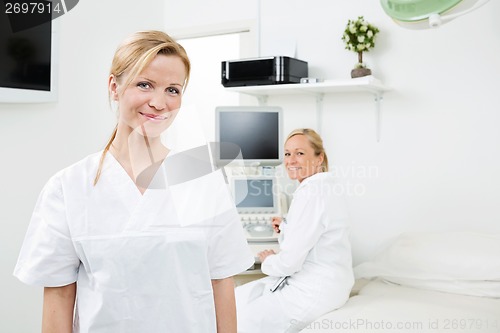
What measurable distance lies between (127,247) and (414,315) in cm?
125

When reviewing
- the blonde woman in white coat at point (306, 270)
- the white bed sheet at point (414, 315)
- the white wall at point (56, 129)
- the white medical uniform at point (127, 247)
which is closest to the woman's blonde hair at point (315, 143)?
the blonde woman in white coat at point (306, 270)

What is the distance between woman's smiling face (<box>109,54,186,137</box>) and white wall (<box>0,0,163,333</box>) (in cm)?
157

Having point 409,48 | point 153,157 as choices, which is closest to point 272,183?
point 409,48

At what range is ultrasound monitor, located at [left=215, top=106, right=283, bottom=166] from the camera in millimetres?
2861

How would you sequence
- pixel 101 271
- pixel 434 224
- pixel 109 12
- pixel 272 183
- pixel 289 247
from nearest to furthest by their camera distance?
pixel 101 271
pixel 289 247
pixel 434 224
pixel 272 183
pixel 109 12

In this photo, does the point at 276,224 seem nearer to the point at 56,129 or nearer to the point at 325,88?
the point at 325,88

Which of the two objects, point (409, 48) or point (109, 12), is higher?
point (109, 12)

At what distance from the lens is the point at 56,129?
8.82ft

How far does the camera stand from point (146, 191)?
1.12 m

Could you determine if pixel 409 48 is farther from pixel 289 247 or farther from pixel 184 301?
pixel 184 301

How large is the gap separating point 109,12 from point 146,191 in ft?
7.38

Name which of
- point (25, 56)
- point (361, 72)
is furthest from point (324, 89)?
point (25, 56)

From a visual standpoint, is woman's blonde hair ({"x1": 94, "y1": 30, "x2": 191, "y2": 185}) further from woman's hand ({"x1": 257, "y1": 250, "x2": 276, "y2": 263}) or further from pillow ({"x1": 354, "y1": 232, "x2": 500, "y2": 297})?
pillow ({"x1": 354, "y1": 232, "x2": 500, "y2": 297})

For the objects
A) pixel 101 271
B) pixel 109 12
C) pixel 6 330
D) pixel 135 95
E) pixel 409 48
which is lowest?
pixel 6 330
